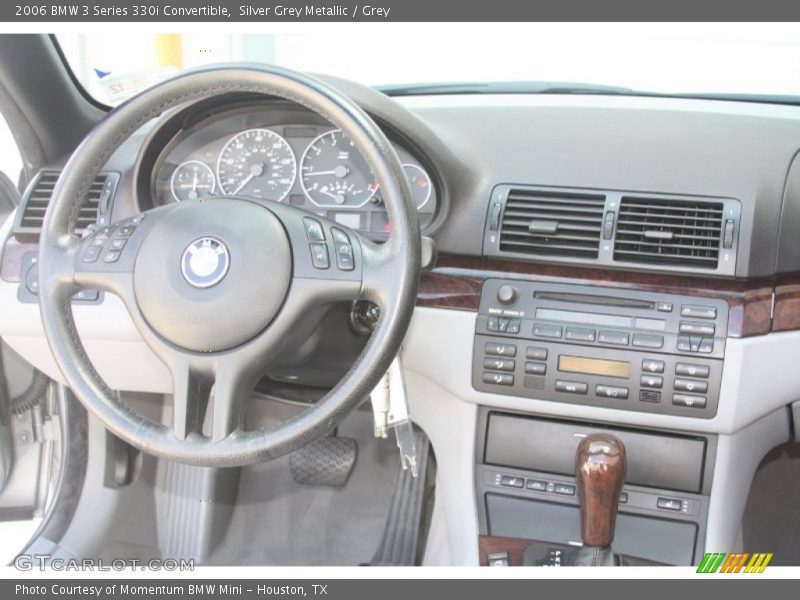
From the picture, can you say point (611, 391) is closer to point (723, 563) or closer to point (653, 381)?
point (653, 381)

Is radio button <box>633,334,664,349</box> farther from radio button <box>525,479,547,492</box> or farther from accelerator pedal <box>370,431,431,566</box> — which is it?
accelerator pedal <box>370,431,431,566</box>

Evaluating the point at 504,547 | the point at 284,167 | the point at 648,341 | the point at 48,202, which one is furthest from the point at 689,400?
the point at 48,202

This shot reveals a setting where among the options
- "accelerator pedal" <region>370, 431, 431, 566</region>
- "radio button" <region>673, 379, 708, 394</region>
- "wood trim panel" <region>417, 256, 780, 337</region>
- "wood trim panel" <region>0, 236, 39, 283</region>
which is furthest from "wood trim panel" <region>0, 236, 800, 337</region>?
"wood trim panel" <region>0, 236, 39, 283</region>

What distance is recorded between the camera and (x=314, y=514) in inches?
85.1

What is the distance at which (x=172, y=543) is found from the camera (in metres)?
2.12

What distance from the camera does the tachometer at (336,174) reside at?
157 centimetres

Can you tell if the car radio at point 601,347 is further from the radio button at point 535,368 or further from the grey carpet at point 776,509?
the grey carpet at point 776,509

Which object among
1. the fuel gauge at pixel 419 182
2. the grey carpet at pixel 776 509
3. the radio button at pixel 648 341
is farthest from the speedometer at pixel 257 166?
the grey carpet at pixel 776 509

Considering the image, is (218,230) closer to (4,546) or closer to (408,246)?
→ (408,246)

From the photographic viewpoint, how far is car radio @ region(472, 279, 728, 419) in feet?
4.64

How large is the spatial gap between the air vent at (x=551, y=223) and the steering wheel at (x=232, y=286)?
46 centimetres

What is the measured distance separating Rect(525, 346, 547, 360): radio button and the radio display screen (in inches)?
1.3

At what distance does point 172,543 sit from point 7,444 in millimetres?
553

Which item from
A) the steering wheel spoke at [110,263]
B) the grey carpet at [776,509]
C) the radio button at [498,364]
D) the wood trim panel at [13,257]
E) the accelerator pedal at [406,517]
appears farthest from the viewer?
the accelerator pedal at [406,517]
